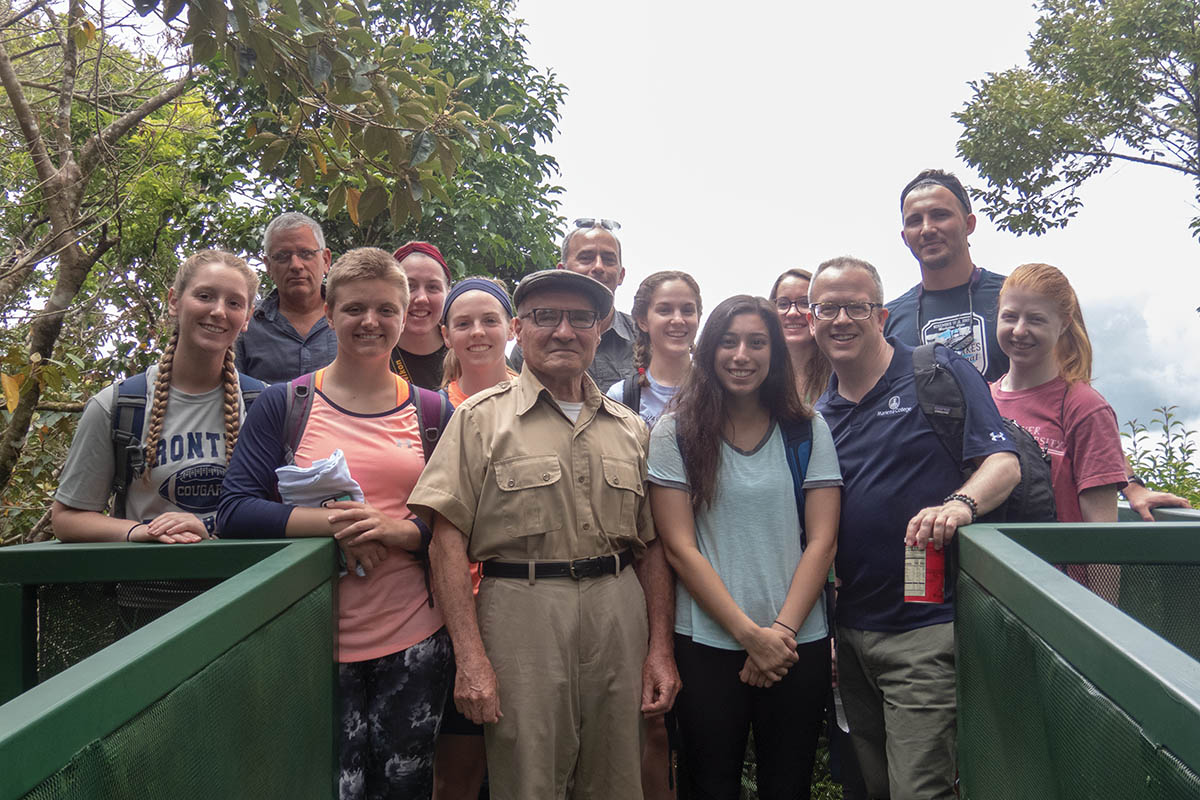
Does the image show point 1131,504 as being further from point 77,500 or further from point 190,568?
point 77,500

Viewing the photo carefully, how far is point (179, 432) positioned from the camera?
275 centimetres

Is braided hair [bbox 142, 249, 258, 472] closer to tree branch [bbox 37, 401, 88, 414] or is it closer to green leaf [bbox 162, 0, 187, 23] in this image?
green leaf [bbox 162, 0, 187, 23]

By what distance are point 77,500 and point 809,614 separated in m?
2.23

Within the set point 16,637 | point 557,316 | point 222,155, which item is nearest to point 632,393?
point 557,316

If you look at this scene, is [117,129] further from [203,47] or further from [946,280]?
[946,280]

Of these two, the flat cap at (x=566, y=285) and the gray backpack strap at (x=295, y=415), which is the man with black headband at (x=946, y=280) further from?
the gray backpack strap at (x=295, y=415)

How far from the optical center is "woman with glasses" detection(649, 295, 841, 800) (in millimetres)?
2762

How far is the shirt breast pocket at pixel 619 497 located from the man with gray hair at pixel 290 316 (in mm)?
1518

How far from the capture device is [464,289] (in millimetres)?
3521

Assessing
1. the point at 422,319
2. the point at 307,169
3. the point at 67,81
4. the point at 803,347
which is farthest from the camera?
the point at 67,81

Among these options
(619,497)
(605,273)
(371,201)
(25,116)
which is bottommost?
(619,497)

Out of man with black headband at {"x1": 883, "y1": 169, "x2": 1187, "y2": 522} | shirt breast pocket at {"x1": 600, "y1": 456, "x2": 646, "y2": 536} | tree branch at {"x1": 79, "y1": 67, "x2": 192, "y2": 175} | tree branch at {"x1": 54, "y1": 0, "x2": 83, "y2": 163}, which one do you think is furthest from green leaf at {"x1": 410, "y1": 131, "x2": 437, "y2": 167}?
tree branch at {"x1": 79, "y1": 67, "x2": 192, "y2": 175}

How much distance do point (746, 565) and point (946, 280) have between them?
70.6 inches

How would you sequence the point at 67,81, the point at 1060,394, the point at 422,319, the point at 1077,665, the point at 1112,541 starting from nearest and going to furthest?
the point at 1077,665 < the point at 1112,541 < the point at 1060,394 < the point at 422,319 < the point at 67,81
